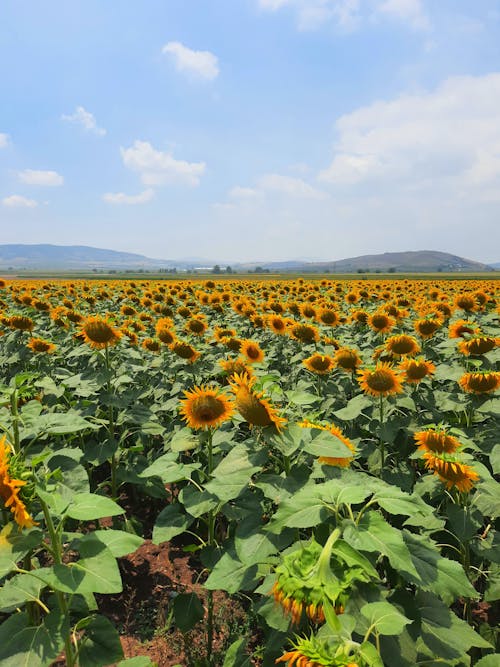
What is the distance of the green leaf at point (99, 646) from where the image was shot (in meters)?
1.69

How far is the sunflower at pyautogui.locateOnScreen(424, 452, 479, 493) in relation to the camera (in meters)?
2.31

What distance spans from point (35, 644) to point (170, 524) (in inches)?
41.6

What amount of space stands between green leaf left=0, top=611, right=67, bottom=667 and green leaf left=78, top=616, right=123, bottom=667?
0.24 m

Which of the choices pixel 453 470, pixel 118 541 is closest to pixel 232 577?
pixel 118 541

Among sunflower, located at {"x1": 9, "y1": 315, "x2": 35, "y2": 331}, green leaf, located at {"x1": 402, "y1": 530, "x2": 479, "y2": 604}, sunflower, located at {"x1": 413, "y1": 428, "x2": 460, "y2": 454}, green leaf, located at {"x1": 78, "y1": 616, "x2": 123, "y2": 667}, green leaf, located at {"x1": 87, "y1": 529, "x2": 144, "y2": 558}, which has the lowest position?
green leaf, located at {"x1": 78, "y1": 616, "x2": 123, "y2": 667}

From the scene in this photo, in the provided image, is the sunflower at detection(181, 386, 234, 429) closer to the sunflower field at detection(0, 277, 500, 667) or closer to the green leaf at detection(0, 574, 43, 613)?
the sunflower field at detection(0, 277, 500, 667)

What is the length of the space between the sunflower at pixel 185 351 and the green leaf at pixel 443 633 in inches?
137

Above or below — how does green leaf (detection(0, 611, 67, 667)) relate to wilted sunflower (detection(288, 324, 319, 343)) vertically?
below

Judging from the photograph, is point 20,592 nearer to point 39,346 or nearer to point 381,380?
point 381,380

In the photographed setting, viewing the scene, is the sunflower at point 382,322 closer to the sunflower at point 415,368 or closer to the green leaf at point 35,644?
the sunflower at point 415,368

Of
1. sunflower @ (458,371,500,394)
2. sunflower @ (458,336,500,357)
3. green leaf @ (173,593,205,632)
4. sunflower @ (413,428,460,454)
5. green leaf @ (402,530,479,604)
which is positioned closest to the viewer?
green leaf @ (402,530,479,604)

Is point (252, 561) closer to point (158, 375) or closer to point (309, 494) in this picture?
point (309, 494)

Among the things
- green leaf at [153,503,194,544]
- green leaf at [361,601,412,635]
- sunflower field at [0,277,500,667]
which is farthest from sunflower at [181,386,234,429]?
green leaf at [361,601,412,635]

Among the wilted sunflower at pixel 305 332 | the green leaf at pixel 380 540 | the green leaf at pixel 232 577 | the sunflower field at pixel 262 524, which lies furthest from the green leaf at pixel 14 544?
the wilted sunflower at pixel 305 332
